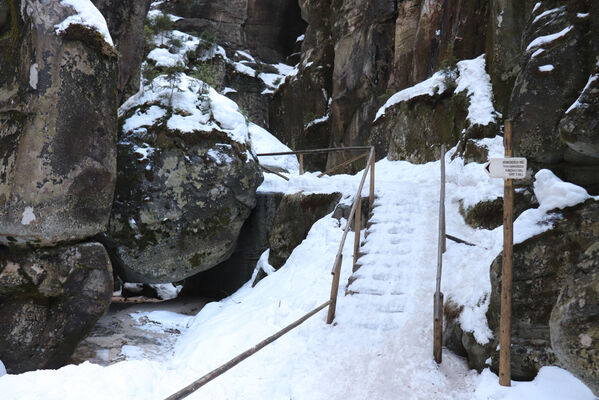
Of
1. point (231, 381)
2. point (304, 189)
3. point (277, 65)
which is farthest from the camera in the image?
point (277, 65)

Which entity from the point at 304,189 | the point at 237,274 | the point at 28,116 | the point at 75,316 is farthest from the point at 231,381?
the point at 237,274

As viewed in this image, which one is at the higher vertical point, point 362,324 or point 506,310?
point 506,310

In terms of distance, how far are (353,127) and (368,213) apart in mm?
8916

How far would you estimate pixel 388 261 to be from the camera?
6070 mm

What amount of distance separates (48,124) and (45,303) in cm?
286

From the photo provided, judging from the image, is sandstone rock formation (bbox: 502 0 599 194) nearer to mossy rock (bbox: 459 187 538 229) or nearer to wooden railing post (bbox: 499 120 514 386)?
mossy rock (bbox: 459 187 538 229)

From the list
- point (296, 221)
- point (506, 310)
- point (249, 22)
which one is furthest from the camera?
point (249, 22)

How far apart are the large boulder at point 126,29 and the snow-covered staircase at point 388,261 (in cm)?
740

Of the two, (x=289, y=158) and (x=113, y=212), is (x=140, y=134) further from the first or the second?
(x=289, y=158)

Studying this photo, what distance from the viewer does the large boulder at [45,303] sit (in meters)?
6.30

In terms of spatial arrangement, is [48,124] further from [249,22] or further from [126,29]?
[249,22]

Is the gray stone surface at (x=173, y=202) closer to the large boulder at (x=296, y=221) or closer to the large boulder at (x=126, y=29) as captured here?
the large boulder at (x=296, y=221)

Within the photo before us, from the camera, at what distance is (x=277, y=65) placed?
26875 millimetres

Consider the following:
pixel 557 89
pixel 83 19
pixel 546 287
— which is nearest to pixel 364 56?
pixel 83 19
